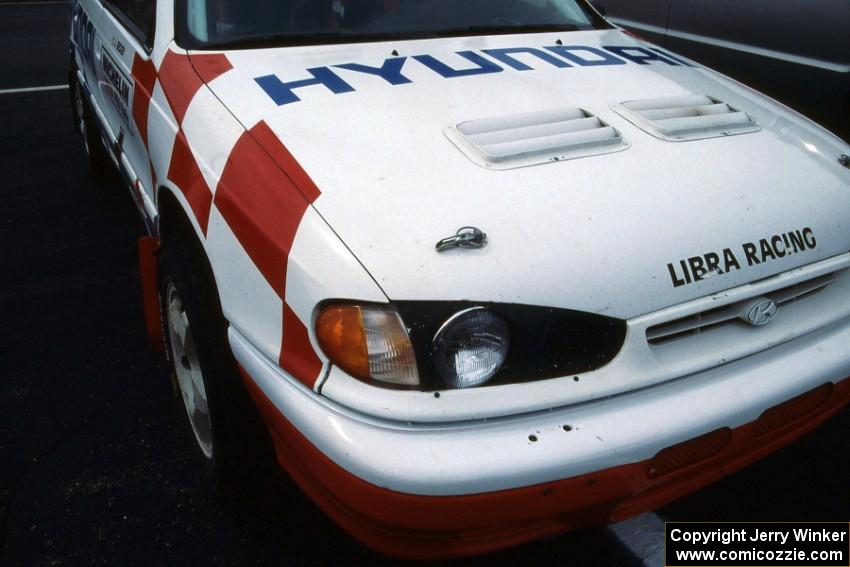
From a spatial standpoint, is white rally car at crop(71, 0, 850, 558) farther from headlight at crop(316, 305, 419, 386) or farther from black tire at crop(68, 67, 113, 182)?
black tire at crop(68, 67, 113, 182)

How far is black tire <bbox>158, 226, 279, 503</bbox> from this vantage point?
5.79 feet

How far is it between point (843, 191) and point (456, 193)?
36.0 inches

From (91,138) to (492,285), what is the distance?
134 inches

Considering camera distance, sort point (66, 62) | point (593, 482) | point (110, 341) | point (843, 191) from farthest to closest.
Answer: point (66, 62), point (110, 341), point (843, 191), point (593, 482)

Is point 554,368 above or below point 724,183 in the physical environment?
below

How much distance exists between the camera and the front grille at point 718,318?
5.02 feet

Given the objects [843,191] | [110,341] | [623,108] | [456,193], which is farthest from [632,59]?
[110,341]

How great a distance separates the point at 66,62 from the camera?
26.2 feet

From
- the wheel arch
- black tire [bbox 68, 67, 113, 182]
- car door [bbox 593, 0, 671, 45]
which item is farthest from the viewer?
car door [bbox 593, 0, 671, 45]

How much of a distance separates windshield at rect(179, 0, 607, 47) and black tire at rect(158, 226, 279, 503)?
62 cm

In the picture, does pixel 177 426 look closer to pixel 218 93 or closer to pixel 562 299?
pixel 218 93

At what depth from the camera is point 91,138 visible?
4184 mm

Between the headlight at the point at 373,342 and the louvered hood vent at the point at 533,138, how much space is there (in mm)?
457

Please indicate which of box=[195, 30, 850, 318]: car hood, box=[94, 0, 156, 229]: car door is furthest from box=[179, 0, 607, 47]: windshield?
box=[94, 0, 156, 229]: car door
